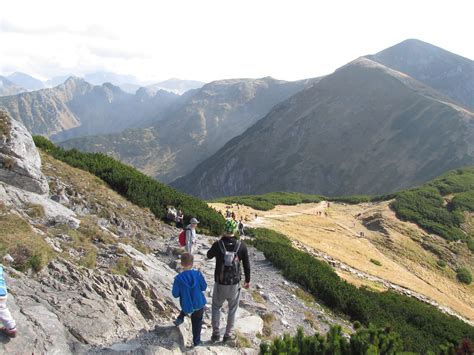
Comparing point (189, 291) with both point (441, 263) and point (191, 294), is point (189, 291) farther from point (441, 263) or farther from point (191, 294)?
point (441, 263)

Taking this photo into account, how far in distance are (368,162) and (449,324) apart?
4440 inches

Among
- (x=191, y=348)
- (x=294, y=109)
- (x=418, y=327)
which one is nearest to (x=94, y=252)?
(x=191, y=348)

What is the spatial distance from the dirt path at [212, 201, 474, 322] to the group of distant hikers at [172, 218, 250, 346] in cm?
1847

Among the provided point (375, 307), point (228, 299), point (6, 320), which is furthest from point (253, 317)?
point (375, 307)

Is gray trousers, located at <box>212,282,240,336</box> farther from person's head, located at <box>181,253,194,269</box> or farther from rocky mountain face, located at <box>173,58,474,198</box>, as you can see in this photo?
rocky mountain face, located at <box>173,58,474,198</box>

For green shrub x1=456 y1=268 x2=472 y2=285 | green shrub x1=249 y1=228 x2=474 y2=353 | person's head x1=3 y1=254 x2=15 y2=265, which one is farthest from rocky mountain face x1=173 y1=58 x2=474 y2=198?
person's head x1=3 y1=254 x2=15 y2=265

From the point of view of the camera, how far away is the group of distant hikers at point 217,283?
7.80m

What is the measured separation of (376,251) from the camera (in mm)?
36438

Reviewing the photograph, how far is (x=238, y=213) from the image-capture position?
43094 mm

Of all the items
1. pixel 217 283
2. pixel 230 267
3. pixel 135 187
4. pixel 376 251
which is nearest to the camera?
pixel 230 267

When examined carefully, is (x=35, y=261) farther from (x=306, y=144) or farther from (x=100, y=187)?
(x=306, y=144)

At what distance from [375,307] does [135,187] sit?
51.2 ft

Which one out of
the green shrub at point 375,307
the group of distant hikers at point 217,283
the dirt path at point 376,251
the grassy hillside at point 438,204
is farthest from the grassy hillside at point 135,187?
the grassy hillside at point 438,204

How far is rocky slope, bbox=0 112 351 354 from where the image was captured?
22.9 feet
